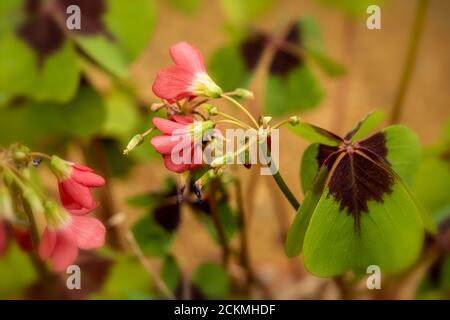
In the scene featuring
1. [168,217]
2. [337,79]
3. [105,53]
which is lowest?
[168,217]

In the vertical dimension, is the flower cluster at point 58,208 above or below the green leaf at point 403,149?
below

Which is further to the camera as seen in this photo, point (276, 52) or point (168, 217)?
point (276, 52)

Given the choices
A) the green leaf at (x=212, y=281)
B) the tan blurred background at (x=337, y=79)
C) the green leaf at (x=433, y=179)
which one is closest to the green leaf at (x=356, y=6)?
the tan blurred background at (x=337, y=79)

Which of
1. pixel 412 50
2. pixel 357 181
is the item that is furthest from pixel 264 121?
pixel 412 50

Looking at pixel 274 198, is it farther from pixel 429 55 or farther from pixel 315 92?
pixel 429 55

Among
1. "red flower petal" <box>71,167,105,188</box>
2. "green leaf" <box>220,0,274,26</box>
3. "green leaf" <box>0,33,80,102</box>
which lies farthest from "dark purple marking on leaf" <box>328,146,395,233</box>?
"green leaf" <box>220,0,274,26</box>

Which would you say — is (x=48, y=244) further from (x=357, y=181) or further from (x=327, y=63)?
(x=327, y=63)

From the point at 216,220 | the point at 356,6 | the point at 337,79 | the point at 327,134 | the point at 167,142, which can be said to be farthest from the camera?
the point at 337,79

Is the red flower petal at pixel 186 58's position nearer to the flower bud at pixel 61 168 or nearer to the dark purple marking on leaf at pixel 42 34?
the flower bud at pixel 61 168
